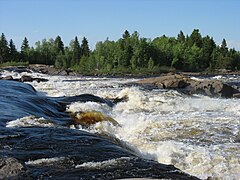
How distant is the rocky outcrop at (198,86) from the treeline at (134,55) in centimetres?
5090

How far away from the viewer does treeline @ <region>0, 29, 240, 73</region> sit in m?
90.2

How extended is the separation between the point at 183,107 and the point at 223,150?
971 centimetres

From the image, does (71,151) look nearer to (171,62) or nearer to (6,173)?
(6,173)

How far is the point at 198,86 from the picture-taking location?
2973 centimetres

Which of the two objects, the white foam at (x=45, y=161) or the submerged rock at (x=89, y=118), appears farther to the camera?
the submerged rock at (x=89, y=118)

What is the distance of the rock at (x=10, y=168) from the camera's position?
5848mm

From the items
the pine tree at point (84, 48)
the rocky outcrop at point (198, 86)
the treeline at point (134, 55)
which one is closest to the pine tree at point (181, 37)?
the treeline at point (134, 55)

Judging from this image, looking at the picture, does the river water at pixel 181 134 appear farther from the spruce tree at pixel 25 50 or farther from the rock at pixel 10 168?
the spruce tree at pixel 25 50

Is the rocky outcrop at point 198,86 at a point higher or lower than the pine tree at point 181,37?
Answer: lower

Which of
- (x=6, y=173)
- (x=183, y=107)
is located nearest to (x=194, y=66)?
(x=183, y=107)

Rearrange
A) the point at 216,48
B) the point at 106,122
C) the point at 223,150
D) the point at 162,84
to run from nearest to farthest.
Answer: the point at 223,150
the point at 106,122
the point at 162,84
the point at 216,48

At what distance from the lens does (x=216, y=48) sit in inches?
4518

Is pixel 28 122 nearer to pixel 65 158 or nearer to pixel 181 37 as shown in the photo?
pixel 65 158

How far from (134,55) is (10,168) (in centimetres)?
8569
